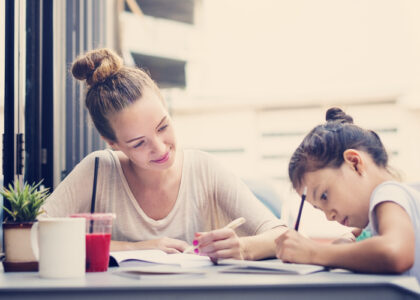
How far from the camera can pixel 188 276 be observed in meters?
0.81

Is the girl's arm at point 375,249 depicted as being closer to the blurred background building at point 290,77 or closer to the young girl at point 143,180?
the young girl at point 143,180

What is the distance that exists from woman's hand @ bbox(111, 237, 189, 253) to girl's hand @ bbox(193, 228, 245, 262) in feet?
0.51

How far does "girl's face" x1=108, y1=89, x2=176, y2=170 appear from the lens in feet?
4.76

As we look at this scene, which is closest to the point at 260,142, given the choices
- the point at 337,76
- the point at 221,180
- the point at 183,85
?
the point at 337,76

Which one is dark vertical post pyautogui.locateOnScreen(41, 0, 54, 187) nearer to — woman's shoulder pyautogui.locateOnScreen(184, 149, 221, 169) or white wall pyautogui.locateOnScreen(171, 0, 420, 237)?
woman's shoulder pyautogui.locateOnScreen(184, 149, 221, 169)

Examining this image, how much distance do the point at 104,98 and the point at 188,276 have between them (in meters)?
0.82

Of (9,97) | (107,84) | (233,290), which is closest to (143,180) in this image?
(107,84)

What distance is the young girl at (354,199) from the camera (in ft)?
2.73

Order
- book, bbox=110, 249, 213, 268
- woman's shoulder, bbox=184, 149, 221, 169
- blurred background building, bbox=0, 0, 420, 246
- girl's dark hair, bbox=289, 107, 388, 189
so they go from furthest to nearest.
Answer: blurred background building, bbox=0, 0, 420, 246 → woman's shoulder, bbox=184, 149, 221, 169 → girl's dark hair, bbox=289, 107, 388, 189 → book, bbox=110, 249, 213, 268

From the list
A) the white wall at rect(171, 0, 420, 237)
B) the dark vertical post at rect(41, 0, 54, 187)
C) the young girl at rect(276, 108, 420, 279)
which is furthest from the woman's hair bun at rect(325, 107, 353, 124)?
the white wall at rect(171, 0, 420, 237)

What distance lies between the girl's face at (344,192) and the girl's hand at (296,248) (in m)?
0.19

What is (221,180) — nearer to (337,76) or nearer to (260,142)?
(260,142)

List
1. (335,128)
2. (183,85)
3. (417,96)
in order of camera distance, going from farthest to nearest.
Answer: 1. (417,96)
2. (183,85)
3. (335,128)

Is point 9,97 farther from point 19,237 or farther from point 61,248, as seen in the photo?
point 61,248
